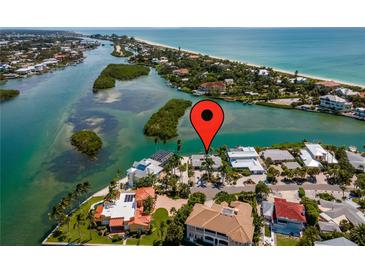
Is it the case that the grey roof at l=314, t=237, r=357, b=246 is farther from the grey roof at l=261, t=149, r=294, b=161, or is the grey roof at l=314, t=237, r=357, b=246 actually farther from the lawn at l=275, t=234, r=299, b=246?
the grey roof at l=261, t=149, r=294, b=161

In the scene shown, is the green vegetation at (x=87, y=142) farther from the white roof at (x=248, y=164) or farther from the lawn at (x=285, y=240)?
the lawn at (x=285, y=240)

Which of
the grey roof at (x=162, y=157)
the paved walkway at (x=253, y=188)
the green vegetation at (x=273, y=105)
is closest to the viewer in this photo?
the paved walkway at (x=253, y=188)

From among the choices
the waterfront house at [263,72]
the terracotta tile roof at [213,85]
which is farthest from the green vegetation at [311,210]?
the waterfront house at [263,72]

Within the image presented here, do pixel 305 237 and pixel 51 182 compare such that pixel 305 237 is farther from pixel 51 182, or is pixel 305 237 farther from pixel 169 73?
pixel 169 73

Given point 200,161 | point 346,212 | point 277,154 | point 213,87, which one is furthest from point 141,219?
point 213,87

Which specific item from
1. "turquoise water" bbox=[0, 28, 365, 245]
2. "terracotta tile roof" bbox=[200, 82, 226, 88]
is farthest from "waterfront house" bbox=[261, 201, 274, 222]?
"terracotta tile roof" bbox=[200, 82, 226, 88]

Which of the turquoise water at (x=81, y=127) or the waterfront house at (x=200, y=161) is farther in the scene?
the waterfront house at (x=200, y=161)

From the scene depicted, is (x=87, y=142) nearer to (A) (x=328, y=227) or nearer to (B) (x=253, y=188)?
(B) (x=253, y=188)
